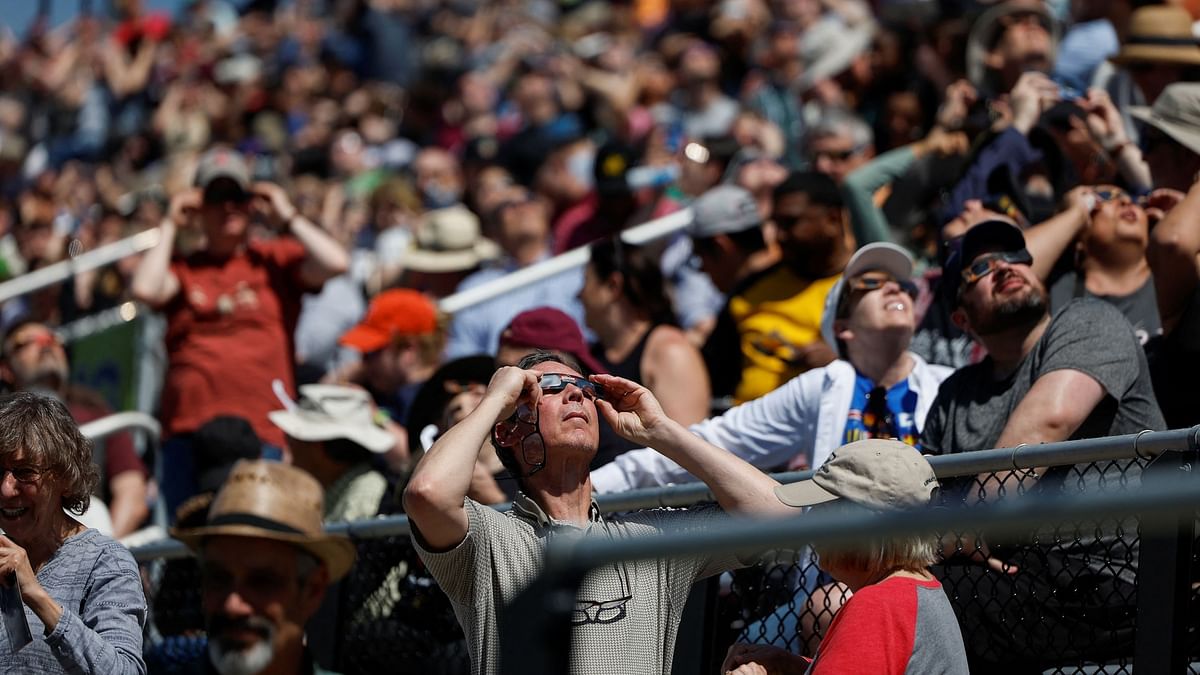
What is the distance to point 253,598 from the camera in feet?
19.1

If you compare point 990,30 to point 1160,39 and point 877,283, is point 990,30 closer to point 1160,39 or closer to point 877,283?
point 1160,39

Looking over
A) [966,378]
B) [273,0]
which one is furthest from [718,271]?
[273,0]

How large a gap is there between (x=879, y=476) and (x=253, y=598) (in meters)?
2.46

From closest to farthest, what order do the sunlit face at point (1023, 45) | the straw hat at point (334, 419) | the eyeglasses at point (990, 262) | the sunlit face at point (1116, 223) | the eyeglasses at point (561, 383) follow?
the eyeglasses at point (561, 383), the eyeglasses at point (990, 262), the sunlit face at point (1116, 223), the straw hat at point (334, 419), the sunlit face at point (1023, 45)

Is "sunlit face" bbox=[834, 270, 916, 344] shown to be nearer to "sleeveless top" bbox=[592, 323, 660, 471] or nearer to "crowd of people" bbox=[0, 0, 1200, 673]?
"crowd of people" bbox=[0, 0, 1200, 673]

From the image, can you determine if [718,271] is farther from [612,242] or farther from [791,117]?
[791,117]

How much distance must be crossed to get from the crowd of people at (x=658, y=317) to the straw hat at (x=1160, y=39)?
0.10 feet

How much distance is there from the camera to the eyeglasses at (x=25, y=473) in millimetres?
4551

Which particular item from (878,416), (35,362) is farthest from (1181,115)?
(35,362)

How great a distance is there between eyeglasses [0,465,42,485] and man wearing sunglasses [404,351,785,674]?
3.20 ft

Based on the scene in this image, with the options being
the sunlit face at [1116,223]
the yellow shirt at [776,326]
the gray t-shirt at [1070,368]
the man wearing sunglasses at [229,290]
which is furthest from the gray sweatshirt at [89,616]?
the man wearing sunglasses at [229,290]

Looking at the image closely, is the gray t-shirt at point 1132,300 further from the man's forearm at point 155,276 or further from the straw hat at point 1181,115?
the man's forearm at point 155,276

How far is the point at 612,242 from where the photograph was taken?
766 centimetres

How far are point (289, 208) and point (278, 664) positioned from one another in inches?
136
